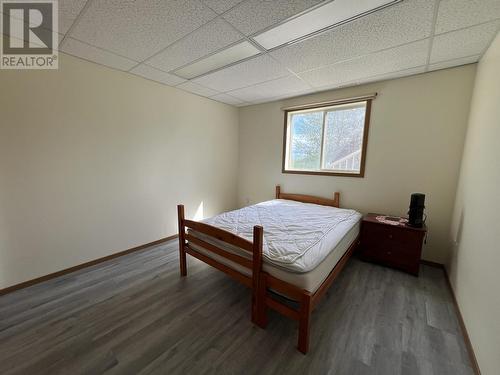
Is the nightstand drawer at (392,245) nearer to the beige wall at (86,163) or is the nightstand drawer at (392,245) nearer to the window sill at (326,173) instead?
the window sill at (326,173)

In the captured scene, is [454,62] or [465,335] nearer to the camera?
[465,335]

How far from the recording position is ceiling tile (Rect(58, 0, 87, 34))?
1.46m

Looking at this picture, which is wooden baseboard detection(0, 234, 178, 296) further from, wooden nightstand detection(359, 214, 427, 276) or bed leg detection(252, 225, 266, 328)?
wooden nightstand detection(359, 214, 427, 276)

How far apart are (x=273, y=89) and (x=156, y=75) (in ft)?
5.53

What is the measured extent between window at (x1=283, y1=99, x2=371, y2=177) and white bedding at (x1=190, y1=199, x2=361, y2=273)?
29.1 inches

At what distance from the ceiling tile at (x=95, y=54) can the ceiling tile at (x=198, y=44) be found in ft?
1.00

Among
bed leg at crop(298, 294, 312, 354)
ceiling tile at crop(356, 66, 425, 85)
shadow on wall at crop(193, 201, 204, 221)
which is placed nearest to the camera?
bed leg at crop(298, 294, 312, 354)

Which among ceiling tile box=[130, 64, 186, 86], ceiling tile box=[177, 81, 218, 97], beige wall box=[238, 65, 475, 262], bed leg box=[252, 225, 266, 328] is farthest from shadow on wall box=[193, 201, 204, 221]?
bed leg box=[252, 225, 266, 328]

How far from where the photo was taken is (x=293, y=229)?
84.9 inches

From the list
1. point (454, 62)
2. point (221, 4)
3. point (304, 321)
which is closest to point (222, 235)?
point (304, 321)

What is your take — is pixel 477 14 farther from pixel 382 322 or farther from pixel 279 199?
pixel 279 199

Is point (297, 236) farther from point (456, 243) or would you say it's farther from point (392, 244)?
point (456, 243)

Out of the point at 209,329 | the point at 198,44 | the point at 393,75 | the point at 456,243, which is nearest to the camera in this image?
the point at 209,329

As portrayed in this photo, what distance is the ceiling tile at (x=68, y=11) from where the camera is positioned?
4.77 feet
